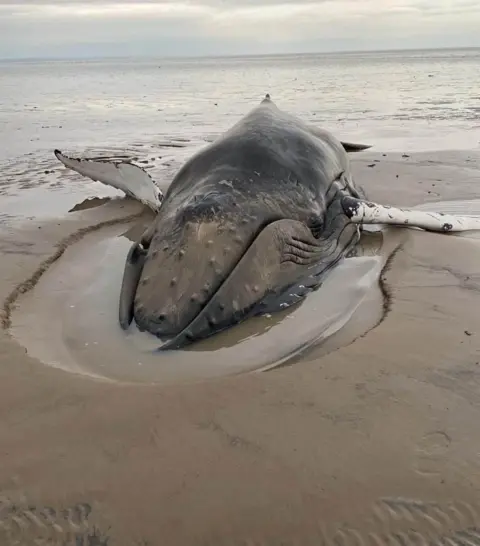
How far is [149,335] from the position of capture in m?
4.48

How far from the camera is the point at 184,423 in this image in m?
3.35

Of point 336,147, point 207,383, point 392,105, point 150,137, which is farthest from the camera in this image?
point 392,105

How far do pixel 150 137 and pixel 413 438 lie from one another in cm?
1405

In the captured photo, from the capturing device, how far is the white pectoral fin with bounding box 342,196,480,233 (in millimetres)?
6590

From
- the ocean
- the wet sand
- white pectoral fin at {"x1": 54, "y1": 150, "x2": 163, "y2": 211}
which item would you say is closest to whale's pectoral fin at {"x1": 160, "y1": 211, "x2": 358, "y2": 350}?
the wet sand

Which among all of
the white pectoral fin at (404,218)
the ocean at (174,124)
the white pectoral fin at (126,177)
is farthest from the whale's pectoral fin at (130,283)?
the ocean at (174,124)

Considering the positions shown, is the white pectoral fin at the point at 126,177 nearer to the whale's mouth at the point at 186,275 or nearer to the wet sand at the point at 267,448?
the whale's mouth at the point at 186,275

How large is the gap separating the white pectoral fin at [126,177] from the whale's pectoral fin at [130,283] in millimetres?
2704

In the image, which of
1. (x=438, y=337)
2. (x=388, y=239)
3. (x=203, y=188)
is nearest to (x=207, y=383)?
(x=438, y=337)

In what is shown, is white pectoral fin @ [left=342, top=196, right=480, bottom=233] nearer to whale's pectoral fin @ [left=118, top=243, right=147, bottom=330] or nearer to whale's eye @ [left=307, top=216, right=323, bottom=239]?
whale's eye @ [left=307, top=216, right=323, bottom=239]

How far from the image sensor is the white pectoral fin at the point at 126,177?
8102mm

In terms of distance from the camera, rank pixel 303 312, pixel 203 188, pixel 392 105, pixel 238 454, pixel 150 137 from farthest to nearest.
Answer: pixel 392 105 < pixel 150 137 < pixel 203 188 < pixel 303 312 < pixel 238 454

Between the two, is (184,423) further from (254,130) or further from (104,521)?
(254,130)

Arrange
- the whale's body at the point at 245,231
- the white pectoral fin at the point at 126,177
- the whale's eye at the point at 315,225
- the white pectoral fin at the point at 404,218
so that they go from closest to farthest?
the whale's body at the point at 245,231 < the whale's eye at the point at 315,225 < the white pectoral fin at the point at 404,218 < the white pectoral fin at the point at 126,177
